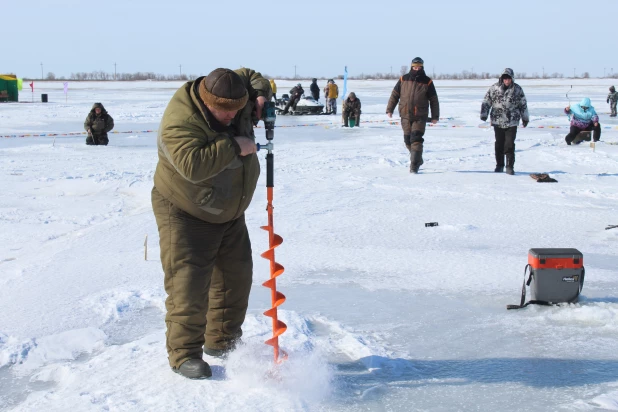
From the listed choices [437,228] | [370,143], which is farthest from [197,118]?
[370,143]

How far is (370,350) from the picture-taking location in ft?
13.4

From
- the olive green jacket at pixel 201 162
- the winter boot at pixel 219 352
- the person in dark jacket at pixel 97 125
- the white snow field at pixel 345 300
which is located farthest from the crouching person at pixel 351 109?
the olive green jacket at pixel 201 162

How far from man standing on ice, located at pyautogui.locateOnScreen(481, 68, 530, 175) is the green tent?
34.9 m

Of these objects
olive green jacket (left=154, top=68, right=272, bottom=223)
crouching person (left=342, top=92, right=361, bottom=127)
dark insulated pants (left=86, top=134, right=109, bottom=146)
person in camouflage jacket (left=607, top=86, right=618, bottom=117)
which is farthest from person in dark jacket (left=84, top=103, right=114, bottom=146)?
person in camouflage jacket (left=607, top=86, right=618, bottom=117)

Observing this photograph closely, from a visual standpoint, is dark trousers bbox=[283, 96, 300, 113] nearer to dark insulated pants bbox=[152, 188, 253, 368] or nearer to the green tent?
the green tent

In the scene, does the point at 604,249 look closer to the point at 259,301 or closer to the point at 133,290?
the point at 259,301

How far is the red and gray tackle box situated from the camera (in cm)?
486

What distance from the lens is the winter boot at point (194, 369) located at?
3.62 m

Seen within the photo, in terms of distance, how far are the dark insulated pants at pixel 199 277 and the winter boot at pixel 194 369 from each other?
3 centimetres

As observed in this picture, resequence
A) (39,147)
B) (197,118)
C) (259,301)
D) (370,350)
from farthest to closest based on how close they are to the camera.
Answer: (39,147)
(259,301)
(370,350)
(197,118)

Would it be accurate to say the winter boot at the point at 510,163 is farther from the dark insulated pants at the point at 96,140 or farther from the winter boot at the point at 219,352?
the dark insulated pants at the point at 96,140

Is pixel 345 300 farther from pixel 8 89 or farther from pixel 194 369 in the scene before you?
pixel 8 89

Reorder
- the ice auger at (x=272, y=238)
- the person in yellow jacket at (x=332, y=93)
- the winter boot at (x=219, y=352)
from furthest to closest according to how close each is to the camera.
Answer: the person in yellow jacket at (x=332, y=93), the winter boot at (x=219, y=352), the ice auger at (x=272, y=238)

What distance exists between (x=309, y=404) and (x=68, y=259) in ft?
11.2
